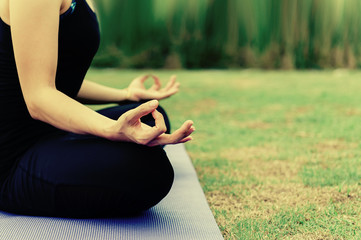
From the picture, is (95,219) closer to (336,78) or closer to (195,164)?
(195,164)

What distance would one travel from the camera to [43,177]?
1.43 metres

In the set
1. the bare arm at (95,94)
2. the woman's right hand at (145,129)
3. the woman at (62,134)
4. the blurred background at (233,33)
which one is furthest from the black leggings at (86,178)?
the blurred background at (233,33)

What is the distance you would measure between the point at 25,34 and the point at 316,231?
1.11 metres

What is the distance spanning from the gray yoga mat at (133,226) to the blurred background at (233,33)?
5.61 m

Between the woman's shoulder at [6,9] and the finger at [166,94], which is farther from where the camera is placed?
the finger at [166,94]

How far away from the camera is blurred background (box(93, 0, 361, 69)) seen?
7020 millimetres

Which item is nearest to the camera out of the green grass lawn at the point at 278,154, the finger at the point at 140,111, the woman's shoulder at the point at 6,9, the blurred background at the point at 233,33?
the finger at the point at 140,111

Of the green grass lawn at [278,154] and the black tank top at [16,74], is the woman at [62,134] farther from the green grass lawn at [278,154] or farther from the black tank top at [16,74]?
the green grass lawn at [278,154]

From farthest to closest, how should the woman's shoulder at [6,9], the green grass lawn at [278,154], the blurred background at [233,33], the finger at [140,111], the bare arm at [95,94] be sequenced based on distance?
the blurred background at [233,33]
the bare arm at [95,94]
the green grass lawn at [278,154]
the woman's shoulder at [6,9]
the finger at [140,111]

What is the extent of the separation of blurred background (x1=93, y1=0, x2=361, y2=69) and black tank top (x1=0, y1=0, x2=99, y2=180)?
5.54 meters

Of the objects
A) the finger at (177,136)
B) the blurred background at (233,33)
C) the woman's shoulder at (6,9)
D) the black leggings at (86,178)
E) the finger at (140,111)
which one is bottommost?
the blurred background at (233,33)

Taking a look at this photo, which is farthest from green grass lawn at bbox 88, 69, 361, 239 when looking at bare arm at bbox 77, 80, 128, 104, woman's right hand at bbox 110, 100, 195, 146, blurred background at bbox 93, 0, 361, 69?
blurred background at bbox 93, 0, 361, 69

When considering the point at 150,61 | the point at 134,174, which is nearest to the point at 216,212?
the point at 134,174

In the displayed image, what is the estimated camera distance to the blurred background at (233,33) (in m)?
7.02
